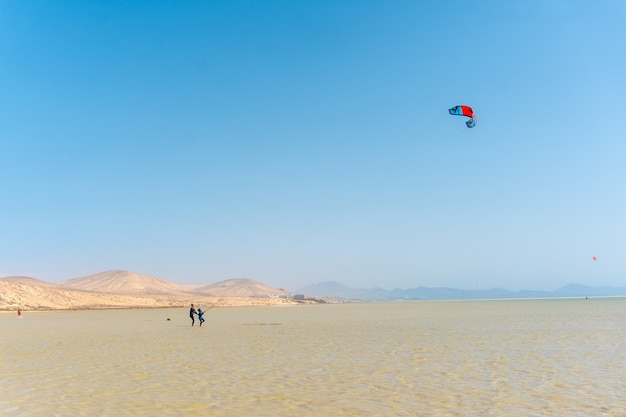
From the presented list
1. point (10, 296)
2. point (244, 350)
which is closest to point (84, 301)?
point (10, 296)

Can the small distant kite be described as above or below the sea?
above

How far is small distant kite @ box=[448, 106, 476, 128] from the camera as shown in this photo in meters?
44.7

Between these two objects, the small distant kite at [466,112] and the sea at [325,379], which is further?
the small distant kite at [466,112]

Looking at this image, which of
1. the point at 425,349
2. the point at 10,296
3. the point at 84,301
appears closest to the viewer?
the point at 425,349

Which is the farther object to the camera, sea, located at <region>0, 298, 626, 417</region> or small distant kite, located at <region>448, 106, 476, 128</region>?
small distant kite, located at <region>448, 106, 476, 128</region>

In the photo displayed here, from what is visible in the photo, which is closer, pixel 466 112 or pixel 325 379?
pixel 325 379

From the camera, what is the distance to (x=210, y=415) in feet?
34.6

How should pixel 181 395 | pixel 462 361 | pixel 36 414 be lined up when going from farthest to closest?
pixel 462 361, pixel 181 395, pixel 36 414

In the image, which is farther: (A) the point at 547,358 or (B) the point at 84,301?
(B) the point at 84,301

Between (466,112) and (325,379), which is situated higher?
(466,112)

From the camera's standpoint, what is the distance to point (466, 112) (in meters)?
A: 45.2

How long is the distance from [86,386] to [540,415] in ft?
39.2

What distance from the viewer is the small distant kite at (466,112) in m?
44.7

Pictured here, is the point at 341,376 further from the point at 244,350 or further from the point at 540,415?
the point at 244,350
